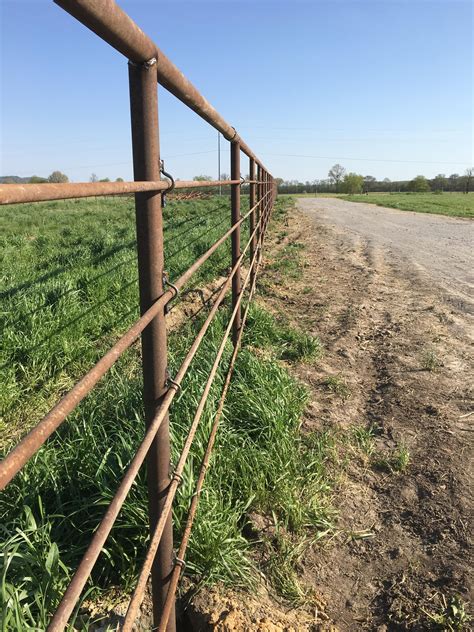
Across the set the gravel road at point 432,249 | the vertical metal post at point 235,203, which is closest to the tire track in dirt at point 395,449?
the gravel road at point 432,249

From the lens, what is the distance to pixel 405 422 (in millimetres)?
3453

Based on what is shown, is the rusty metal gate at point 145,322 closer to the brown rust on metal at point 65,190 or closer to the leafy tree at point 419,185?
the brown rust on metal at point 65,190

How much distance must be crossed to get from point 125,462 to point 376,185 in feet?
348

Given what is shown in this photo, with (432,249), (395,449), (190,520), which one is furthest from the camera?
(432,249)

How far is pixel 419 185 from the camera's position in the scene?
8438 centimetres

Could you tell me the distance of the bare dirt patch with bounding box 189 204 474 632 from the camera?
6.75ft

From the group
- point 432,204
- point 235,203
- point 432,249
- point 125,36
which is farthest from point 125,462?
point 432,204

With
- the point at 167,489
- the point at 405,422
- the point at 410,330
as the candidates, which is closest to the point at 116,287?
the point at 410,330

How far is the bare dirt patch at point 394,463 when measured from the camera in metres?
2.06

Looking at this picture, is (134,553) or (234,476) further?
(234,476)

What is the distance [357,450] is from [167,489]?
1799mm

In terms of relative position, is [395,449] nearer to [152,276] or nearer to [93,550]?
[152,276]

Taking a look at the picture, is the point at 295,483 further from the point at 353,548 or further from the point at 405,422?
the point at 405,422

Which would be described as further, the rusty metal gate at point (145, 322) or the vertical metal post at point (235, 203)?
the vertical metal post at point (235, 203)
